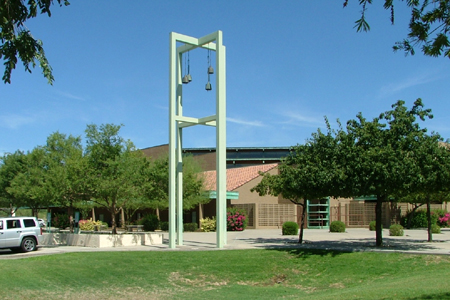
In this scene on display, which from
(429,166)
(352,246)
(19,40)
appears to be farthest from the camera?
(352,246)

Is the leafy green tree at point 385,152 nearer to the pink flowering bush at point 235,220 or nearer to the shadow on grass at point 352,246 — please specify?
the shadow on grass at point 352,246

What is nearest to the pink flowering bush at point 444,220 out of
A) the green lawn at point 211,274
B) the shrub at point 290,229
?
the shrub at point 290,229

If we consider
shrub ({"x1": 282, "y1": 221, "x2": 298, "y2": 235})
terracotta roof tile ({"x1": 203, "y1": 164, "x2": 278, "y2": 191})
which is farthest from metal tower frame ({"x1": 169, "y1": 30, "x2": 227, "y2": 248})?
terracotta roof tile ({"x1": 203, "y1": 164, "x2": 278, "y2": 191})

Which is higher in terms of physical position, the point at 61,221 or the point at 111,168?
the point at 111,168

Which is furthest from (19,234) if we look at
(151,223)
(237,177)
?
(237,177)

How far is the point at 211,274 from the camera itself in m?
18.2

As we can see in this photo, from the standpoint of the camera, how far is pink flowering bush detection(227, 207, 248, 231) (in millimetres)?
39406

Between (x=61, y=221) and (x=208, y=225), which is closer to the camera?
(x=208, y=225)

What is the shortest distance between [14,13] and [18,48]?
0.48 meters

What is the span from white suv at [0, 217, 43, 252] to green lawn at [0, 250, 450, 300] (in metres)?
3.64

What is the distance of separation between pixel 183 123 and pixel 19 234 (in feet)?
31.0

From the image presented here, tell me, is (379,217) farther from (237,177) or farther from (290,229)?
(237,177)

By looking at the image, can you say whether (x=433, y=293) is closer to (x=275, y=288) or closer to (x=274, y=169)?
(x=275, y=288)

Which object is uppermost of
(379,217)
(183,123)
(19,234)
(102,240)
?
(183,123)
